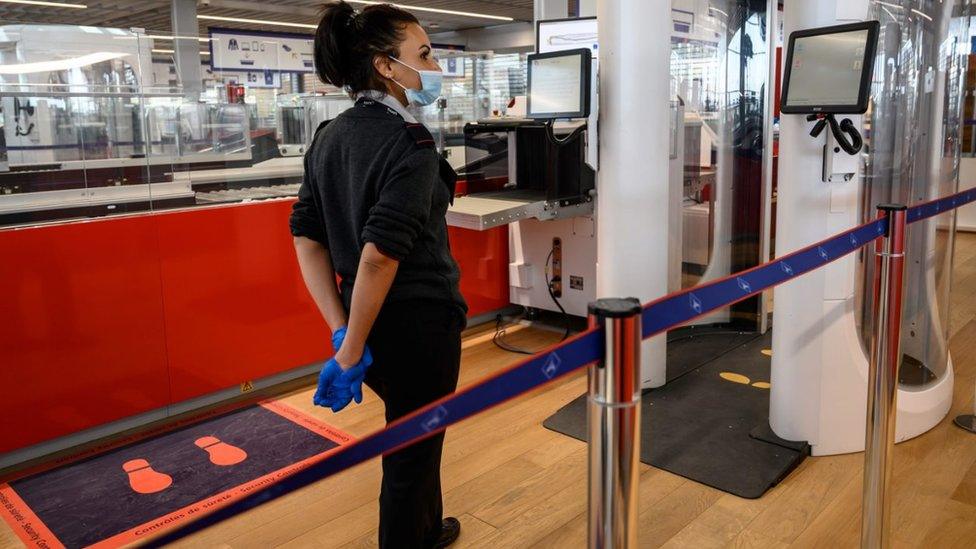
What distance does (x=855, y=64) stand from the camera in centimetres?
243

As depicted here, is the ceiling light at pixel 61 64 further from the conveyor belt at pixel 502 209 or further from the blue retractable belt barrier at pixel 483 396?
the blue retractable belt barrier at pixel 483 396

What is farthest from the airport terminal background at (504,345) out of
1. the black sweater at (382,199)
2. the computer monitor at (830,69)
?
the black sweater at (382,199)

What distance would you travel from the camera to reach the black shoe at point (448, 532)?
2.39 m

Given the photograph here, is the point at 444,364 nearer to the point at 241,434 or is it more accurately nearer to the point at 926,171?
the point at 241,434

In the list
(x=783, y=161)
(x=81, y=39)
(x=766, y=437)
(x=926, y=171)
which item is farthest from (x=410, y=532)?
(x=81, y=39)

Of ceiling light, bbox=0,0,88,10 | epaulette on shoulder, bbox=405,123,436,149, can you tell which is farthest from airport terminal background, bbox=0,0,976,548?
ceiling light, bbox=0,0,88,10

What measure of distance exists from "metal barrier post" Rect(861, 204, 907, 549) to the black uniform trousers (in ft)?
3.56

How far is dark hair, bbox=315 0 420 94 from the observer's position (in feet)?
5.77

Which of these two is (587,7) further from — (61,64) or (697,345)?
(61,64)

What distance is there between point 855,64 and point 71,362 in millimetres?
2923

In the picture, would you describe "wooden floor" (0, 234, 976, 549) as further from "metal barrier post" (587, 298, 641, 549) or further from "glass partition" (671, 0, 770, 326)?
"glass partition" (671, 0, 770, 326)

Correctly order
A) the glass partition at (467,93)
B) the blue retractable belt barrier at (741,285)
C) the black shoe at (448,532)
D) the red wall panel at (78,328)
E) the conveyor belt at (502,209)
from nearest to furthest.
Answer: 1. the blue retractable belt barrier at (741,285)
2. the black shoe at (448,532)
3. the red wall panel at (78,328)
4. the conveyor belt at (502,209)
5. the glass partition at (467,93)

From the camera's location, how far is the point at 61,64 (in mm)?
3238

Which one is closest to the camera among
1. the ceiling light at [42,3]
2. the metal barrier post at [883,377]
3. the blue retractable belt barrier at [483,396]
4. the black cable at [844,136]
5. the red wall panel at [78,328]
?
the blue retractable belt barrier at [483,396]
